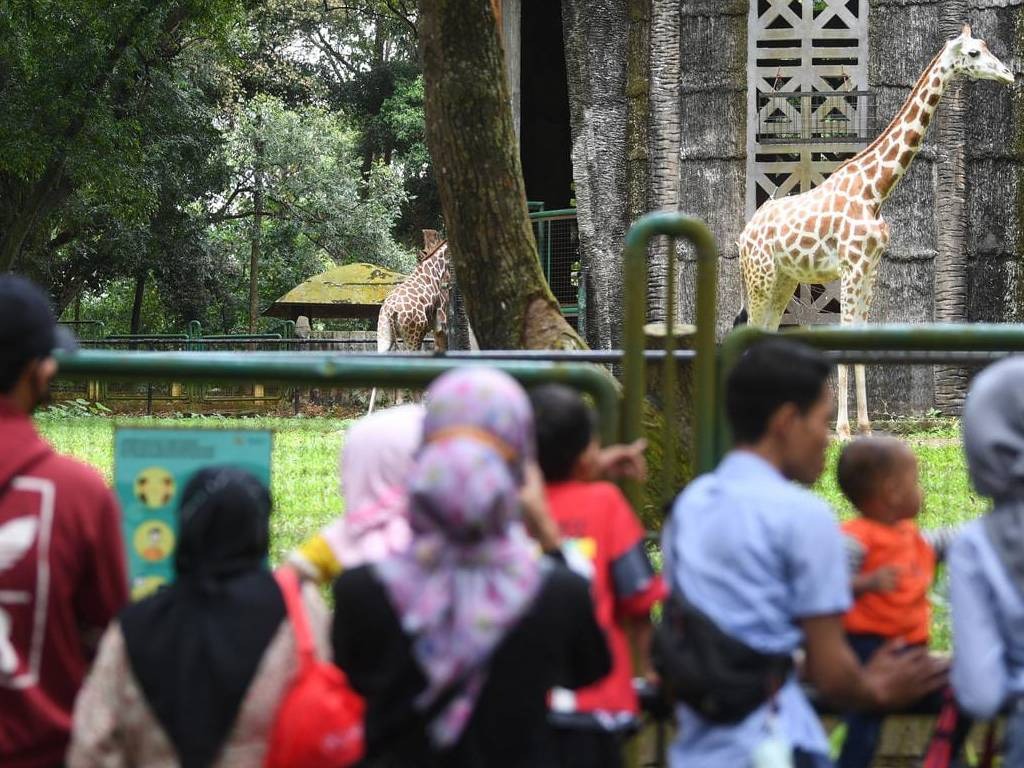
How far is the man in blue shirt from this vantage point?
309cm

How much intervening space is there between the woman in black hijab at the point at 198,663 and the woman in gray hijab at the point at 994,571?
141 cm

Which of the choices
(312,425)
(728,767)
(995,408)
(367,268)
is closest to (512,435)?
(728,767)

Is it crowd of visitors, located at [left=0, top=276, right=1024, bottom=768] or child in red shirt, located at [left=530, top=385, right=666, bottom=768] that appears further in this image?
child in red shirt, located at [left=530, top=385, right=666, bottom=768]

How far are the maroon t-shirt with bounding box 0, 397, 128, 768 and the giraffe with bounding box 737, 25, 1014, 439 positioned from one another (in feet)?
30.4

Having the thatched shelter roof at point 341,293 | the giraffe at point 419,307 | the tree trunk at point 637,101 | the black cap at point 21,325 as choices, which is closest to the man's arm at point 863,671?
the black cap at point 21,325

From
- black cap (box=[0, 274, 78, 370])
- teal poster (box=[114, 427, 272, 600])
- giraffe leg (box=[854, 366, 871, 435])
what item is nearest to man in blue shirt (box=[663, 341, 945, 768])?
teal poster (box=[114, 427, 272, 600])

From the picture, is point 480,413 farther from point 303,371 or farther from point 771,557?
point 303,371

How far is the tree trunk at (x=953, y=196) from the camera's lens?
1431 cm

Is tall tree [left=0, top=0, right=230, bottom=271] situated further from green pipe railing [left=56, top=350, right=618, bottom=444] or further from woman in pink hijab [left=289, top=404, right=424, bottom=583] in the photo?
woman in pink hijab [left=289, top=404, right=424, bottom=583]

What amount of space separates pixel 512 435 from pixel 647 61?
12631 millimetres

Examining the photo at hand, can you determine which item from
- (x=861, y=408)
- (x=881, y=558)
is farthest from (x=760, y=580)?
(x=861, y=408)

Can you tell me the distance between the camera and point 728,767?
122 inches

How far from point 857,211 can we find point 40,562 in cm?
1002

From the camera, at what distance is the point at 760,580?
3104 millimetres
